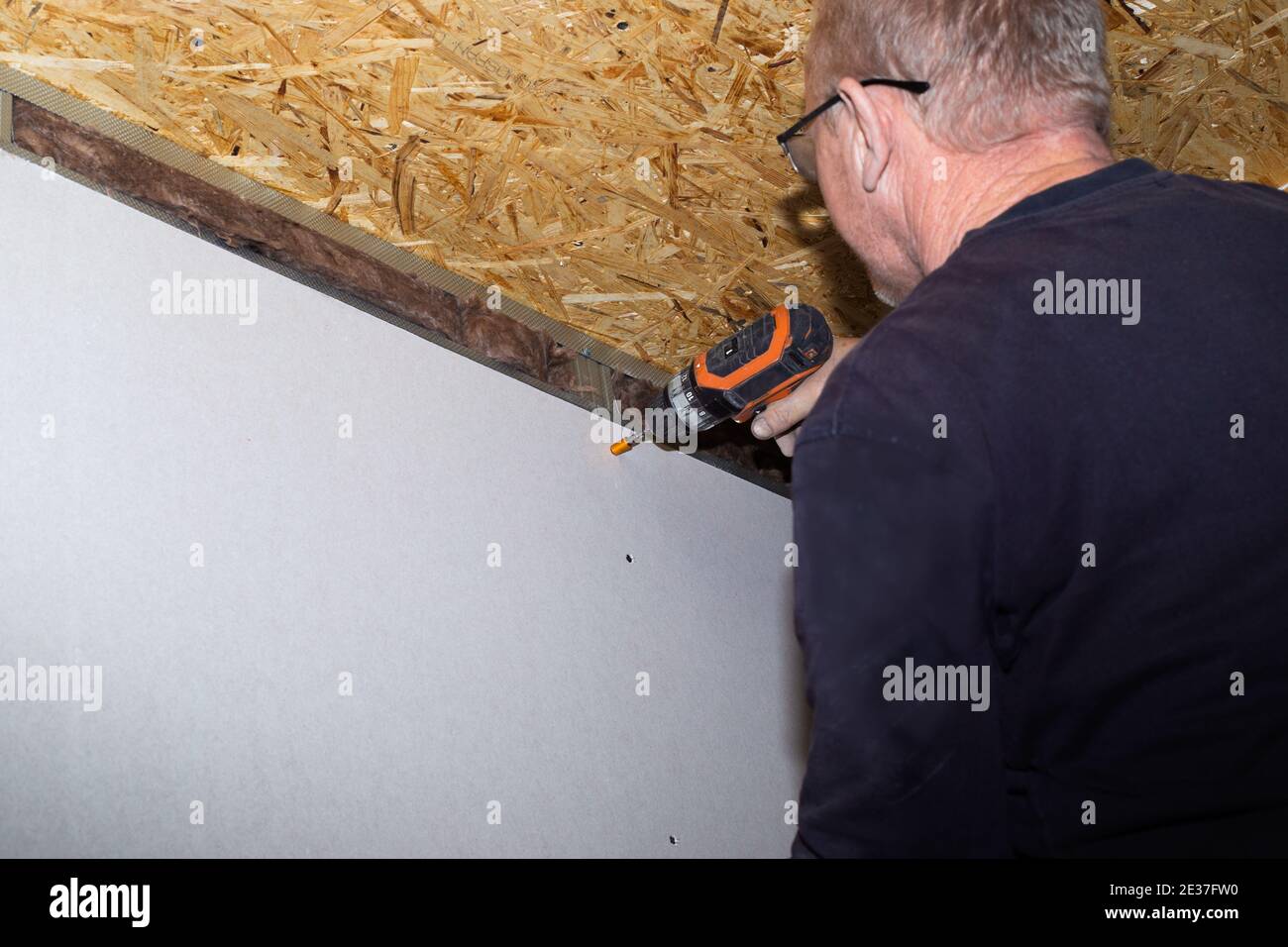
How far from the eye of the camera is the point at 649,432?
247 centimetres

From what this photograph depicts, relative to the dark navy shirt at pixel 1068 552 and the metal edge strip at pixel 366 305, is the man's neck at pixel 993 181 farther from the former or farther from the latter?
the metal edge strip at pixel 366 305

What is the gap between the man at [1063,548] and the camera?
89 centimetres

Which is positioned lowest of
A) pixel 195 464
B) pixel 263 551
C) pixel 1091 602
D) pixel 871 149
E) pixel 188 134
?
pixel 1091 602

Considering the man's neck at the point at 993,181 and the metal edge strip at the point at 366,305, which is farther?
the metal edge strip at the point at 366,305

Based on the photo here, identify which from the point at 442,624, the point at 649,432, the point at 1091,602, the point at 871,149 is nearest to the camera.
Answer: the point at 1091,602

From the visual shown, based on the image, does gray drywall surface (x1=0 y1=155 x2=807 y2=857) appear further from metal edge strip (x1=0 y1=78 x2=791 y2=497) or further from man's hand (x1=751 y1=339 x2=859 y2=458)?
man's hand (x1=751 y1=339 x2=859 y2=458)

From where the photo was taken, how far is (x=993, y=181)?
3.79ft

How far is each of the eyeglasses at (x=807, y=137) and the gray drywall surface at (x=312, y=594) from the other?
103cm

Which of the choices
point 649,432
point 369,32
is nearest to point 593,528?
point 649,432

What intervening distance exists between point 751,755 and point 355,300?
4.31ft

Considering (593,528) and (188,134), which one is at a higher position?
(188,134)

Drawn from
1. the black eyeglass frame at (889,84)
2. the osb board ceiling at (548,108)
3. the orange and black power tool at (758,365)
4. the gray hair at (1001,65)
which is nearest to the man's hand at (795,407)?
the orange and black power tool at (758,365)

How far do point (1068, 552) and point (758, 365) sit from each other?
116 cm

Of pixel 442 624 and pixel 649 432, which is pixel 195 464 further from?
pixel 649 432
